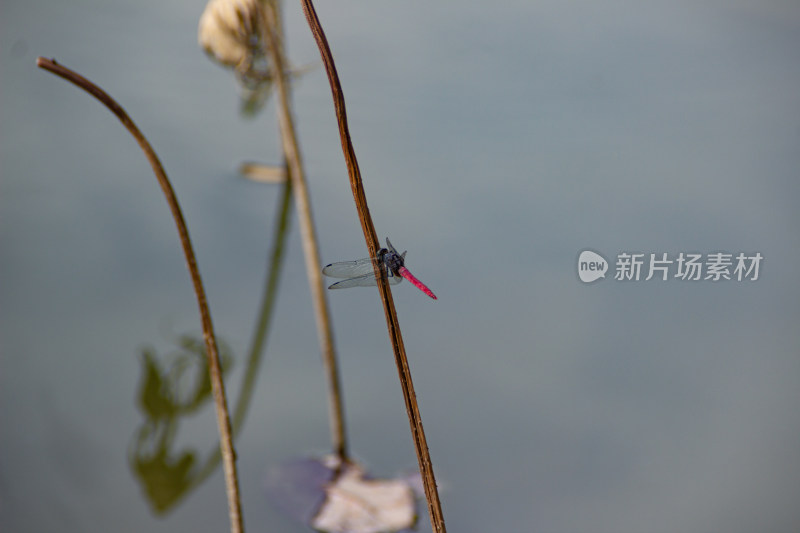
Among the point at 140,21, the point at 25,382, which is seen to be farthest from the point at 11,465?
the point at 140,21

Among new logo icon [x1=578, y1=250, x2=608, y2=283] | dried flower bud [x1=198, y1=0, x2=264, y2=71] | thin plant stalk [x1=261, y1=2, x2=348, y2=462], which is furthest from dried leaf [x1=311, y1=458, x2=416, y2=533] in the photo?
dried flower bud [x1=198, y1=0, x2=264, y2=71]

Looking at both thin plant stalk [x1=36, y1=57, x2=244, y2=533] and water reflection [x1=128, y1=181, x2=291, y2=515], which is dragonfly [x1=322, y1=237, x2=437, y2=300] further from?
water reflection [x1=128, y1=181, x2=291, y2=515]

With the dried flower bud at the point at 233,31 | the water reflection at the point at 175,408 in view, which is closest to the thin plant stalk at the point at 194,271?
the water reflection at the point at 175,408

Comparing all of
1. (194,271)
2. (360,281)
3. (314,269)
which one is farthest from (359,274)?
(314,269)

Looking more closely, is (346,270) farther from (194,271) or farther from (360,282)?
(194,271)

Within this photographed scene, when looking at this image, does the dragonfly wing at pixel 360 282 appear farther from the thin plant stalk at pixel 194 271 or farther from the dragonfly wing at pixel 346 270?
the thin plant stalk at pixel 194 271

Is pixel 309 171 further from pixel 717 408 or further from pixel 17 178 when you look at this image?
pixel 717 408
